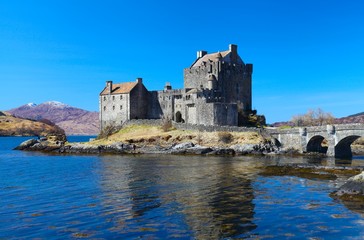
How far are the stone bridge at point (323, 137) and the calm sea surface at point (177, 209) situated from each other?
25192 millimetres

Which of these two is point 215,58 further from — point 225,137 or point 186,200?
point 186,200

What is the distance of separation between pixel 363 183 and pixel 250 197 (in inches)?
281

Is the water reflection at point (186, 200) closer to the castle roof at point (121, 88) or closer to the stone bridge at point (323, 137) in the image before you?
the stone bridge at point (323, 137)

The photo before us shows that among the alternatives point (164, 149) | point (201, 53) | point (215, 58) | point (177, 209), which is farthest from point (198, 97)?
point (177, 209)

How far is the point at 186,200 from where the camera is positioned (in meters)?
25.2

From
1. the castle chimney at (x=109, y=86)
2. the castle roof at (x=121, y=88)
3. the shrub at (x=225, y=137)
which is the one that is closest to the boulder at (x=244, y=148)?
the shrub at (x=225, y=137)

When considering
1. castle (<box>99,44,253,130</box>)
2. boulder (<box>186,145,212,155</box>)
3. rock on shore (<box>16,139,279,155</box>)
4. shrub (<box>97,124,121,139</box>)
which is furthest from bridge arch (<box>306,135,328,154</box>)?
shrub (<box>97,124,121,139</box>)

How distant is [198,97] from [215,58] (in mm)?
13012

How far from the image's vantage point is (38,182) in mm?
35594

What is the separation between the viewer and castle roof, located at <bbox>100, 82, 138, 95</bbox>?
88681 mm

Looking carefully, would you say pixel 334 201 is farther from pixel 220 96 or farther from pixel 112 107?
pixel 112 107

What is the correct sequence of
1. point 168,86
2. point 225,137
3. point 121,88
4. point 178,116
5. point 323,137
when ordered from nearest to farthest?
point 323,137
point 225,137
point 178,116
point 168,86
point 121,88

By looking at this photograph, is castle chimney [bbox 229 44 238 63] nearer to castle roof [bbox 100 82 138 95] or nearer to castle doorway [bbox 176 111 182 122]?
castle doorway [bbox 176 111 182 122]

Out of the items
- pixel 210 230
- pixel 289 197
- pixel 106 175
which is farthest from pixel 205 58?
pixel 210 230
